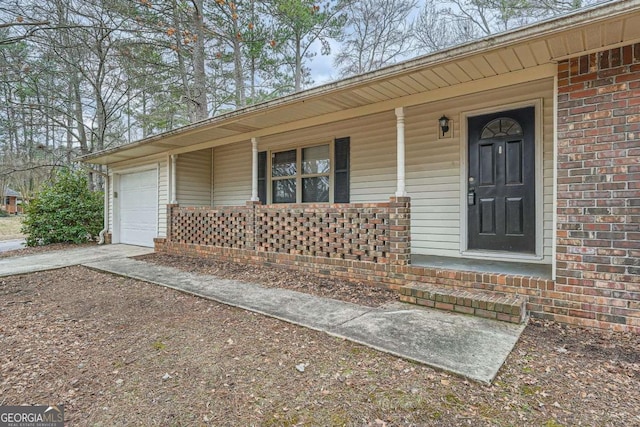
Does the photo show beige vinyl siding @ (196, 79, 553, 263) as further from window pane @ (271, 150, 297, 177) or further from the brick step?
the brick step

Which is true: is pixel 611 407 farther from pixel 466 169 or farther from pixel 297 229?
pixel 297 229

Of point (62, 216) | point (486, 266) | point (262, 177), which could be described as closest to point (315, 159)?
point (262, 177)

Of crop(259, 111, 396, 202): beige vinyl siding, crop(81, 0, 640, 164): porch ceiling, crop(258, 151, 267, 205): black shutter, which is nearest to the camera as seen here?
crop(81, 0, 640, 164): porch ceiling

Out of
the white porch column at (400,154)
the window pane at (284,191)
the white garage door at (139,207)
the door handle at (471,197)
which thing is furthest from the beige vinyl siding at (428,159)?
the white garage door at (139,207)

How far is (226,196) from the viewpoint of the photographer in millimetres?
8023

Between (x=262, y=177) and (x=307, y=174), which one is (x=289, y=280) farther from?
(x=262, y=177)

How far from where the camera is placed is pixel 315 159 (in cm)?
639

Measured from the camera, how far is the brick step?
3004 millimetres

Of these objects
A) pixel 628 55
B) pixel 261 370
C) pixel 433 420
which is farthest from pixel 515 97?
pixel 261 370

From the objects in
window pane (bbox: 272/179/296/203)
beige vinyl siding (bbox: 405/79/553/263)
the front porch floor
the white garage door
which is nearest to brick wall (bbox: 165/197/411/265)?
the front porch floor

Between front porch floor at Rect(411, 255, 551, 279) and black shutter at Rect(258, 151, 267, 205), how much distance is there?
3.58 m

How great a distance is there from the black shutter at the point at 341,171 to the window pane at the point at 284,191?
999 mm

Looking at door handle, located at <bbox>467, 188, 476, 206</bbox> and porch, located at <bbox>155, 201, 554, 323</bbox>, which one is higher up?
door handle, located at <bbox>467, 188, 476, 206</bbox>

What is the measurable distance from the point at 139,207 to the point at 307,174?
5217 millimetres
